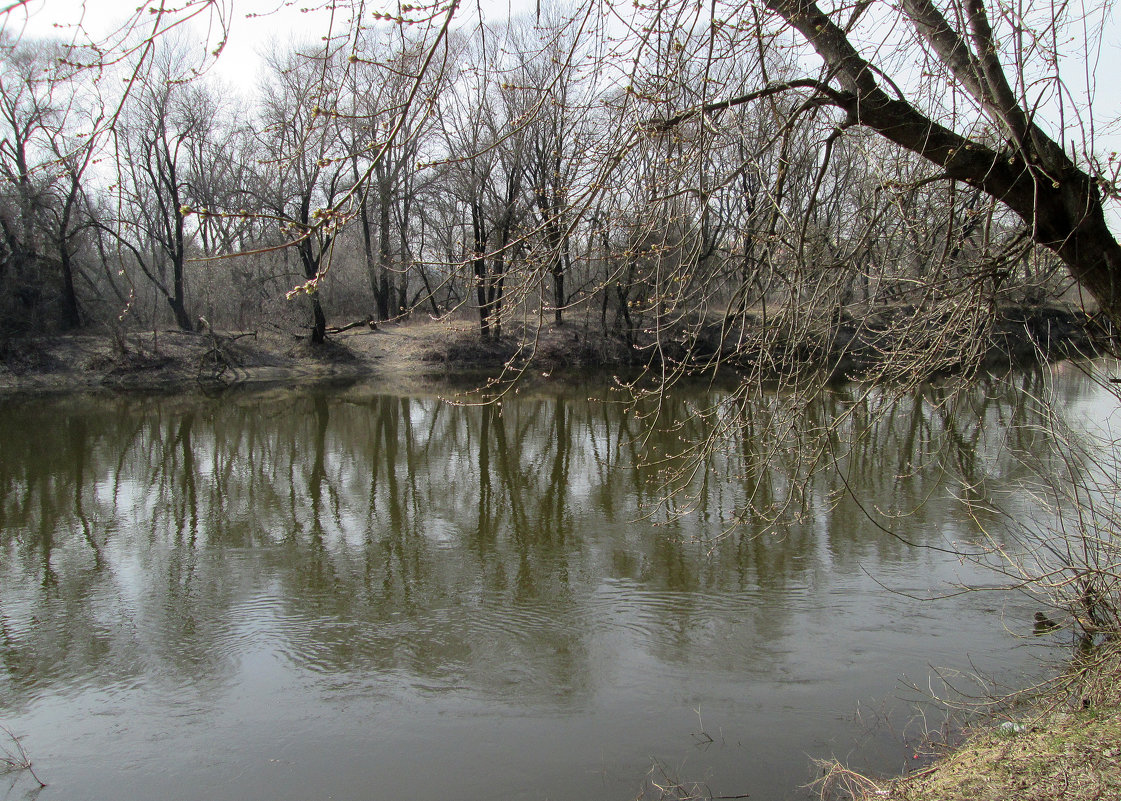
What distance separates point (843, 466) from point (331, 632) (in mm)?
7145

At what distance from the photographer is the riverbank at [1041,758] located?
9.79 feet

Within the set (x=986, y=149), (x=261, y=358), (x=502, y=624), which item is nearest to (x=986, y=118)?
(x=986, y=149)

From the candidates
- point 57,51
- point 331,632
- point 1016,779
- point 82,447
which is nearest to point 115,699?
point 331,632

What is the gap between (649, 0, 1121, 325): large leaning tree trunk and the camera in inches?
132

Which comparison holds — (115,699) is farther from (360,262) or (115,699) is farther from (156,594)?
(360,262)

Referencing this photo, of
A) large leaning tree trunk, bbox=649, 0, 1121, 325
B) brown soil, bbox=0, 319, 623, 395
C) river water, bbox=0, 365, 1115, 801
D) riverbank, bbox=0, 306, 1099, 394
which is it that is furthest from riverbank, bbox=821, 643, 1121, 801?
brown soil, bbox=0, 319, 623, 395

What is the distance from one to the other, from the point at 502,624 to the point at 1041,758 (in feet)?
12.5

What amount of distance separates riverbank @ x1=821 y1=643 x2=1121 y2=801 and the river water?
0.48 meters

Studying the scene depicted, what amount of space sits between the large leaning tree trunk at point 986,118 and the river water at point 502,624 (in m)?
1.11

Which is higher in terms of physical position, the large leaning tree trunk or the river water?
the large leaning tree trunk

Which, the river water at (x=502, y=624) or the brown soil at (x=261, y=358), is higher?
the brown soil at (x=261, y=358)

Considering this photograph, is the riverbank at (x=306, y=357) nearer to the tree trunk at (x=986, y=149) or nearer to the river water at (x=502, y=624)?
the river water at (x=502, y=624)

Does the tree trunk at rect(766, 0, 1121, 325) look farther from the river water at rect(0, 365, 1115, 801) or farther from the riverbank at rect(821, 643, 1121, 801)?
the riverbank at rect(821, 643, 1121, 801)

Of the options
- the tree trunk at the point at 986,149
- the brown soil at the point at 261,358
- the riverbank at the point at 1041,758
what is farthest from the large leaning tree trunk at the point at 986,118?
the brown soil at the point at 261,358
